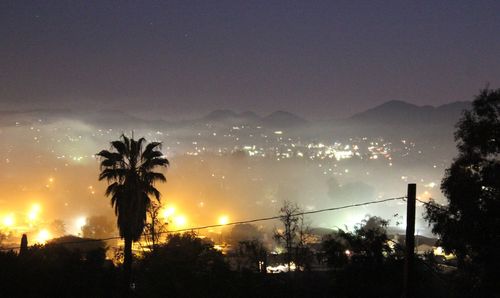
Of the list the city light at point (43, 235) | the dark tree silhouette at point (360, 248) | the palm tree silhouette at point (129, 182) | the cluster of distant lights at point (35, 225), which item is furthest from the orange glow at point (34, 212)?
the dark tree silhouette at point (360, 248)

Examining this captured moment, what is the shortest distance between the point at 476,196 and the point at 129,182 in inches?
743

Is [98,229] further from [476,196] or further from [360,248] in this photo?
[476,196]

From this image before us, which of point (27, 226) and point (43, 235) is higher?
point (27, 226)

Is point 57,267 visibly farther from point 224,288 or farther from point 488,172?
point 488,172

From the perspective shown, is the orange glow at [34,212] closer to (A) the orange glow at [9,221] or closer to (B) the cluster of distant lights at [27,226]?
(B) the cluster of distant lights at [27,226]

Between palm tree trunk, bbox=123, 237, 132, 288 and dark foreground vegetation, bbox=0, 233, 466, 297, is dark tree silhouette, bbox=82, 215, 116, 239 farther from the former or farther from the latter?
palm tree trunk, bbox=123, 237, 132, 288

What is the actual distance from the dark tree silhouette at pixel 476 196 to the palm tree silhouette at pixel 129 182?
16159 mm

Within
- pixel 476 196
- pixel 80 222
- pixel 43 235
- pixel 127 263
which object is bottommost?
pixel 43 235

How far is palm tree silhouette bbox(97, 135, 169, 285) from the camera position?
23.6 meters

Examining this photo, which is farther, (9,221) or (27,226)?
(9,221)

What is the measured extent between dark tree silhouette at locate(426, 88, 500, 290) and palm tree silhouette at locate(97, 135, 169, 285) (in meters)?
16.2

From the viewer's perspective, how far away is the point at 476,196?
59.4 ft

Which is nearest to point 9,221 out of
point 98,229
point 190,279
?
point 98,229

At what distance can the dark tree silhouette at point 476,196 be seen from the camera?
17500mm
